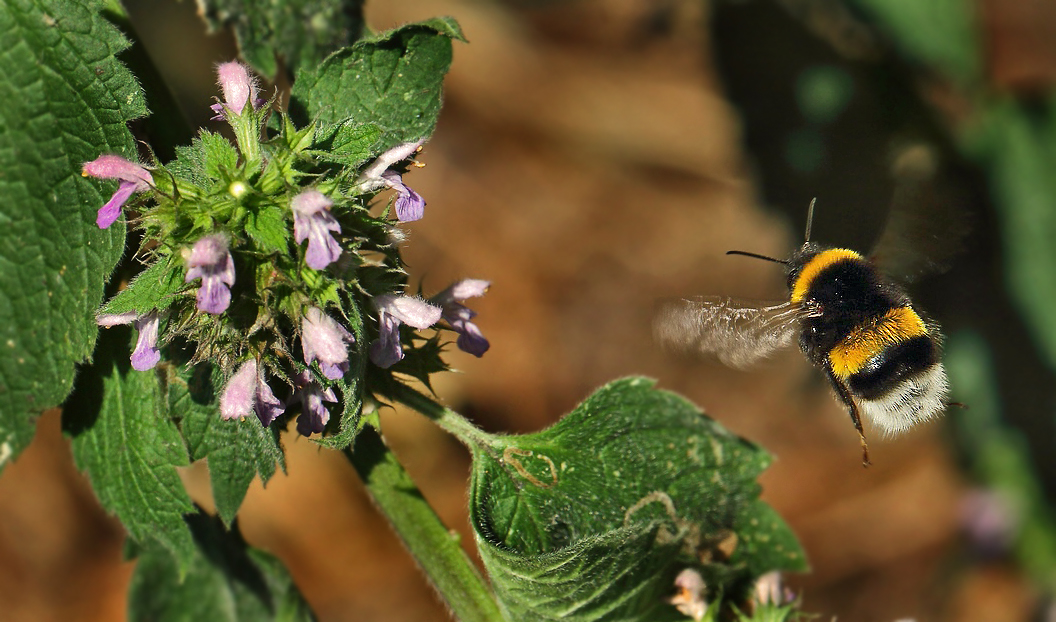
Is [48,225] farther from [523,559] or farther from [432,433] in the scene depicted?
[432,433]

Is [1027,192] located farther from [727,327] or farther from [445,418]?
[445,418]

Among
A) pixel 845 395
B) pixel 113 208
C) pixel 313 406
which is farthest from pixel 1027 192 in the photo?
pixel 113 208

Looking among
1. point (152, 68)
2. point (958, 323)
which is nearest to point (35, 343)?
point (152, 68)

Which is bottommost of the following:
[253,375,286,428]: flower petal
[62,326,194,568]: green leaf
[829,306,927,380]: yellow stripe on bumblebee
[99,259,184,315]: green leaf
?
[829,306,927,380]: yellow stripe on bumblebee

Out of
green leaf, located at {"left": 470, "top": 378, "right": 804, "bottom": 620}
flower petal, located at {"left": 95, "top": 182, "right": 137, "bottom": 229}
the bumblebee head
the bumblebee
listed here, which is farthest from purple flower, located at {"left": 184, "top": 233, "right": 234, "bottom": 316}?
the bumblebee head

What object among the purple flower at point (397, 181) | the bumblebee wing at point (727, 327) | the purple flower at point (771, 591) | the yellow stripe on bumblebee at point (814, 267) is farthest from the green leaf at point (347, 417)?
the yellow stripe on bumblebee at point (814, 267)

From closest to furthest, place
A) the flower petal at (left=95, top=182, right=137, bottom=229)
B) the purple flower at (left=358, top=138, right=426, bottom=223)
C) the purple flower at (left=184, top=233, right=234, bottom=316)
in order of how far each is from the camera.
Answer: the purple flower at (left=184, top=233, right=234, bottom=316) → the flower petal at (left=95, top=182, right=137, bottom=229) → the purple flower at (left=358, top=138, right=426, bottom=223)

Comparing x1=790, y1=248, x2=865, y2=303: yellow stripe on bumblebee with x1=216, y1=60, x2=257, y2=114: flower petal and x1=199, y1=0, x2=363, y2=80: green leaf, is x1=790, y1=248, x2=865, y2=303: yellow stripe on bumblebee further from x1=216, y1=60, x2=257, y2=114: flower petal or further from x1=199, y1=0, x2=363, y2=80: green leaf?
x1=216, y1=60, x2=257, y2=114: flower petal
